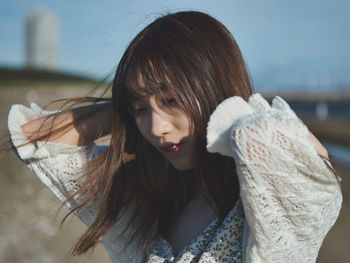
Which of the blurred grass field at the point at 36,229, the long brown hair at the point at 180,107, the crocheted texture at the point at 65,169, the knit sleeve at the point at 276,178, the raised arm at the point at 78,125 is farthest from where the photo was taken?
the blurred grass field at the point at 36,229

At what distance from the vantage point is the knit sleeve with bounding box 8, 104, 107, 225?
179cm

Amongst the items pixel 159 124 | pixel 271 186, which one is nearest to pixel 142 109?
pixel 159 124

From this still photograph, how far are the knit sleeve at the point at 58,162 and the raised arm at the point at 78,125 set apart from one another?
61 millimetres

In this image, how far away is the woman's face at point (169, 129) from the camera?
1.47 m

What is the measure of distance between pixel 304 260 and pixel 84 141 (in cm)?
117

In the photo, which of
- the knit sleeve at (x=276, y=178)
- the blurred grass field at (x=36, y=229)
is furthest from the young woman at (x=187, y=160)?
the blurred grass field at (x=36, y=229)

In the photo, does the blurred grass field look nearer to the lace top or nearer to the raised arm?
the raised arm

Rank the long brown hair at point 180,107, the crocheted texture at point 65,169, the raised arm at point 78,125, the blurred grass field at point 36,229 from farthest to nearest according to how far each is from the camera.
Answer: the blurred grass field at point 36,229
the raised arm at point 78,125
the crocheted texture at point 65,169
the long brown hair at point 180,107

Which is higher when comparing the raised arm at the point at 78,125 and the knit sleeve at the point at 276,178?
the knit sleeve at the point at 276,178

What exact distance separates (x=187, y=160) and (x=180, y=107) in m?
0.25

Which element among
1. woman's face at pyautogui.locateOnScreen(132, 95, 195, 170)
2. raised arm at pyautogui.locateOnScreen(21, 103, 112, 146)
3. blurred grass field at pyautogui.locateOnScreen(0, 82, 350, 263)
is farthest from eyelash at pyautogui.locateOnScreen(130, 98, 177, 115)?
blurred grass field at pyautogui.locateOnScreen(0, 82, 350, 263)

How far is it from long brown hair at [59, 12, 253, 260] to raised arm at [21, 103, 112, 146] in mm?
179

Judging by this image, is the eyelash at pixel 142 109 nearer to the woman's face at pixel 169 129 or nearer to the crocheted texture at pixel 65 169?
the woman's face at pixel 169 129

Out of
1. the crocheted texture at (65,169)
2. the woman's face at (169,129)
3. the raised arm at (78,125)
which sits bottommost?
the crocheted texture at (65,169)
